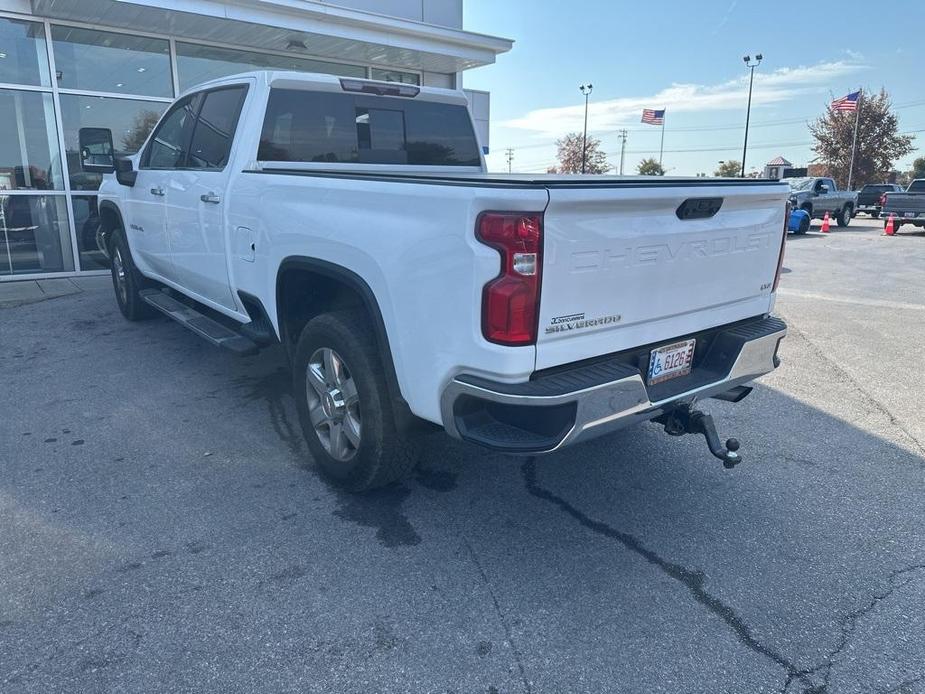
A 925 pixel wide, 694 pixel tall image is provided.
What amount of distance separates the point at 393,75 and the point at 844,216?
19600mm

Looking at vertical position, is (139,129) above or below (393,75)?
below

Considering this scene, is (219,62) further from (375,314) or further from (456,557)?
(456,557)

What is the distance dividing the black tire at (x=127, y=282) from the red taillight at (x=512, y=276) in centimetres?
528

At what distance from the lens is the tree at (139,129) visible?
10.6 metres

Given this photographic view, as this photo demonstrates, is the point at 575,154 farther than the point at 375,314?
Yes

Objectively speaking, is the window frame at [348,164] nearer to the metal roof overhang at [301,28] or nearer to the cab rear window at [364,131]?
the cab rear window at [364,131]

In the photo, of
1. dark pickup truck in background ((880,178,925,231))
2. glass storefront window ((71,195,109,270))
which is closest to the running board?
glass storefront window ((71,195,109,270))

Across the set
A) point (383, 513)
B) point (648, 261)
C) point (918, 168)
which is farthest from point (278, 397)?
point (918, 168)

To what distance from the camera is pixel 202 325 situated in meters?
4.79

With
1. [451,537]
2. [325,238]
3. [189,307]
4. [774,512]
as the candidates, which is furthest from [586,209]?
[189,307]

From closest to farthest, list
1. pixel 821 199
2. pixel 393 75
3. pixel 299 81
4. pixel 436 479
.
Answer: pixel 436 479 < pixel 299 81 < pixel 393 75 < pixel 821 199

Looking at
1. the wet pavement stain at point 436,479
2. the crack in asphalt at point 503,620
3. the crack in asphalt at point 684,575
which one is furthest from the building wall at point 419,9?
the crack in asphalt at point 503,620

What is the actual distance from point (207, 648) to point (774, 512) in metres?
2.73

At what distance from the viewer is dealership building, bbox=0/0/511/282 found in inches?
373
